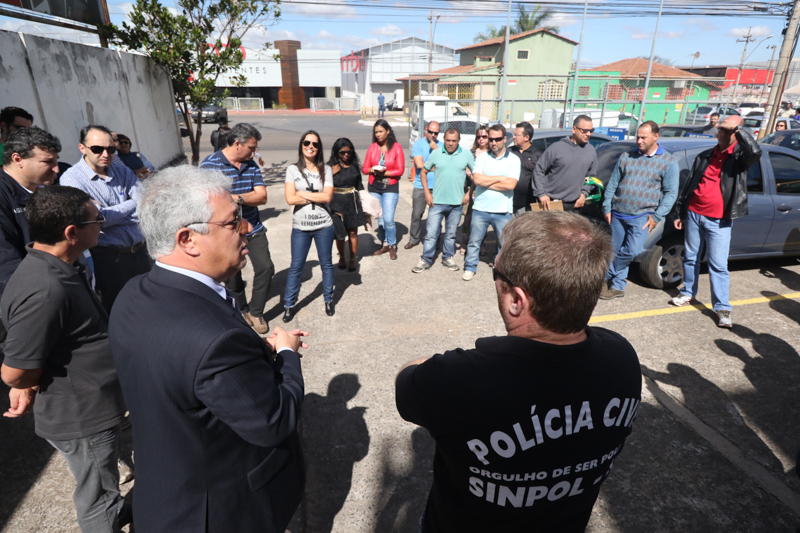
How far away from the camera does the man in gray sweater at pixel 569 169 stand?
5.49 metres

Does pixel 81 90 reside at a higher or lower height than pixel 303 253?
higher

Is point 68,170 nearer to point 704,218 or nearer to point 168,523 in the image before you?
point 168,523

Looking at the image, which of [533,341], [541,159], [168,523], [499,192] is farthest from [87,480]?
[541,159]

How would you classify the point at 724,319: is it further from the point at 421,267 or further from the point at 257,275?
the point at 257,275

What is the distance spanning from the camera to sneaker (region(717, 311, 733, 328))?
4.56 meters

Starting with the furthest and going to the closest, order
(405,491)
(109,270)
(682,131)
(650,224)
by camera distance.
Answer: (682,131)
(650,224)
(109,270)
(405,491)

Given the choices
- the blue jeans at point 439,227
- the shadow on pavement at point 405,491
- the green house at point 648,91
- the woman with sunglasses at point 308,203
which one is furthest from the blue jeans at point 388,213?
the green house at point 648,91

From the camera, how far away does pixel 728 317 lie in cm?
462

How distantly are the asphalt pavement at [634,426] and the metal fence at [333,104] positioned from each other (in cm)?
4644

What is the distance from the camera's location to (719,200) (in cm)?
445

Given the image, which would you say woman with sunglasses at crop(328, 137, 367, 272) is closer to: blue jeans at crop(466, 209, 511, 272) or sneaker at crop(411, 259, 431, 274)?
sneaker at crop(411, 259, 431, 274)

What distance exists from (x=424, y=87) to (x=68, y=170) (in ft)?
125

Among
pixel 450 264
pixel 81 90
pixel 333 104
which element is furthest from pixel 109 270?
pixel 333 104

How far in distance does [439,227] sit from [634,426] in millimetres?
3503
